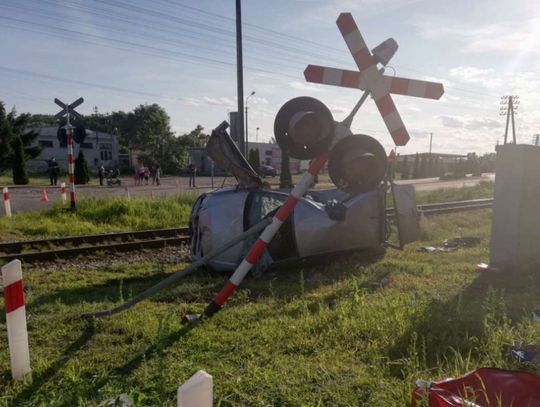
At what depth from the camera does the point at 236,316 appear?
15.9 feet

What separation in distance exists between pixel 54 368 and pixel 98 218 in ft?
32.3

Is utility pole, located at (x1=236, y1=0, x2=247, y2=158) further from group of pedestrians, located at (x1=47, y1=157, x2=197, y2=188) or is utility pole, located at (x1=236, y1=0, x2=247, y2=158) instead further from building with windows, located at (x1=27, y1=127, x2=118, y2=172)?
building with windows, located at (x1=27, y1=127, x2=118, y2=172)

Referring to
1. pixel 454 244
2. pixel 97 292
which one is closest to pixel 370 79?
pixel 97 292

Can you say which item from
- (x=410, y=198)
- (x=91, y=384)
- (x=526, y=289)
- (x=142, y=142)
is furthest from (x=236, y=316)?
(x=142, y=142)

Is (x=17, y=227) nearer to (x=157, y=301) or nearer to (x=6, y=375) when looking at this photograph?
(x=157, y=301)

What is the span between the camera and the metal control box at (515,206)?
6.72 metres

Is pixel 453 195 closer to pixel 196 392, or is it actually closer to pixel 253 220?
pixel 253 220

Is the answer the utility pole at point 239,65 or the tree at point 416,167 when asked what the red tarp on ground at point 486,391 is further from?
the tree at point 416,167

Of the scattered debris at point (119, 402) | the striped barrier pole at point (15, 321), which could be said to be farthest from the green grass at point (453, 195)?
the scattered debris at point (119, 402)

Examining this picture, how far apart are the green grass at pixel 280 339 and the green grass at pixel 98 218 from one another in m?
5.21

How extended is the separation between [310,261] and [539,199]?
3.54 metres

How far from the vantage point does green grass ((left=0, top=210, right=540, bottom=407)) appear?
3229 mm

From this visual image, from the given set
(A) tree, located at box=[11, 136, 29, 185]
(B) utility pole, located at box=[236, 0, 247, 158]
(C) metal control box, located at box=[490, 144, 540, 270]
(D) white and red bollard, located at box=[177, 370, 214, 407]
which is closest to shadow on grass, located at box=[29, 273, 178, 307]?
(D) white and red bollard, located at box=[177, 370, 214, 407]

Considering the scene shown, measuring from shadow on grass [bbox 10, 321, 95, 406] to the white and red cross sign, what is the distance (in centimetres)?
316
